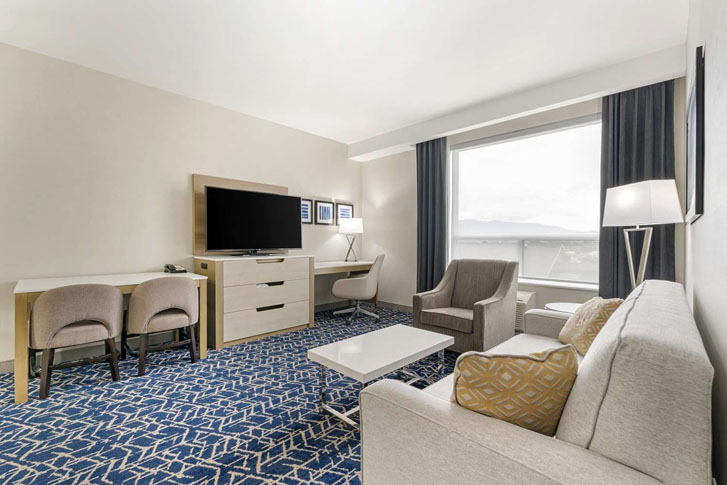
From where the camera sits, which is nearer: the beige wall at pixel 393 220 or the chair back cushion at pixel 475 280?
the chair back cushion at pixel 475 280

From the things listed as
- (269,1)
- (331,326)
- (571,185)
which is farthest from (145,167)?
(571,185)

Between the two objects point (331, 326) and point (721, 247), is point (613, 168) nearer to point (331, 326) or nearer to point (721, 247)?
point (721, 247)

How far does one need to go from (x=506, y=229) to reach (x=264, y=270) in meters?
2.92

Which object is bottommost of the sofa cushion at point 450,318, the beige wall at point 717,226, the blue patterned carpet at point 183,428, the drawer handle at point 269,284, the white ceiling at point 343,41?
the blue patterned carpet at point 183,428

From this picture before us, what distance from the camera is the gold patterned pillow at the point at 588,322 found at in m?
1.76

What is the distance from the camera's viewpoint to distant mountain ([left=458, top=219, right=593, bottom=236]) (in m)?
3.60

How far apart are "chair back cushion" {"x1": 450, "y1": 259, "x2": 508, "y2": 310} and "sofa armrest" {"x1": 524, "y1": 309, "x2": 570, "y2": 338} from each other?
74 centimetres

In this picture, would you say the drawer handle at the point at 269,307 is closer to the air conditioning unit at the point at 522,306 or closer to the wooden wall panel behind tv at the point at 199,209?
the wooden wall panel behind tv at the point at 199,209

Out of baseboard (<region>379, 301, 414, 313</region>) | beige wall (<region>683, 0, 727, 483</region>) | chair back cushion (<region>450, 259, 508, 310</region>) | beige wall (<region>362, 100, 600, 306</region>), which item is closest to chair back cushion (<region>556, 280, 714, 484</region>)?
beige wall (<region>683, 0, 727, 483</region>)

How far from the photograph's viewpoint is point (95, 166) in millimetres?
3027

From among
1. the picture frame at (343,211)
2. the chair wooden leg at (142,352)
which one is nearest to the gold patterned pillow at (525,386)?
the chair wooden leg at (142,352)

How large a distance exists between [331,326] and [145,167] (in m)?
2.69

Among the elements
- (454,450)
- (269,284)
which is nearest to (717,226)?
(454,450)

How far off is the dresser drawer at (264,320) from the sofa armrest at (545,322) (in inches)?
98.5
